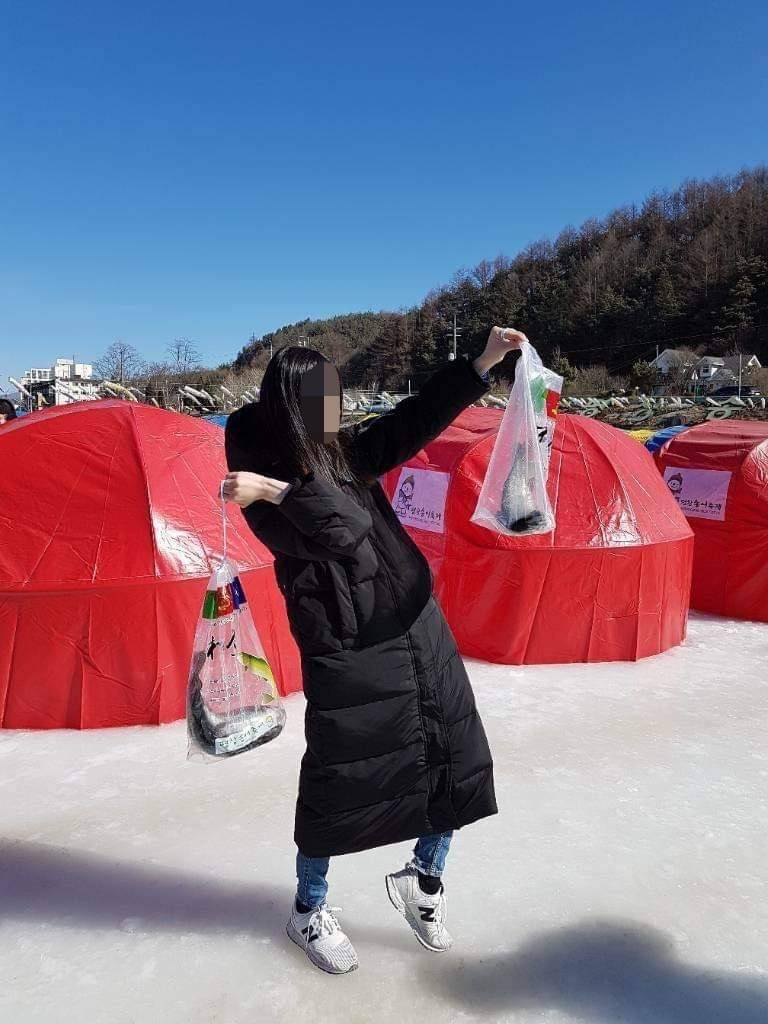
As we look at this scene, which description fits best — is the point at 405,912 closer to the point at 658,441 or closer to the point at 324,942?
the point at 324,942

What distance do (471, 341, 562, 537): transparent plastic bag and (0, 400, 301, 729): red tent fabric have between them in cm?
163

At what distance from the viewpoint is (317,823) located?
70.8 inches

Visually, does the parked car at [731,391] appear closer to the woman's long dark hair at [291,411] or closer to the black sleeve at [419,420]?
the black sleeve at [419,420]

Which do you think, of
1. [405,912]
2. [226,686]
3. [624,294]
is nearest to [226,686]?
[226,686]

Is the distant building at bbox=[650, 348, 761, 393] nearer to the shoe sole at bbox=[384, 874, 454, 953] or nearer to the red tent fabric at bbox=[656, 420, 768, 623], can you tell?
the red tent fabric at bbox=[656, 420, 768, 623]

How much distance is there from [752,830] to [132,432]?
346 centimetres

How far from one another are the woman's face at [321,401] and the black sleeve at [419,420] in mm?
190

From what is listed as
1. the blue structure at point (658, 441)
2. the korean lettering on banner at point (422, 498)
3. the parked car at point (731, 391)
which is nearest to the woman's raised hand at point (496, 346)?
the korean lettering on banner at point (422, 498)

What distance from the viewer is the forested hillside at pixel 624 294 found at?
202 ft

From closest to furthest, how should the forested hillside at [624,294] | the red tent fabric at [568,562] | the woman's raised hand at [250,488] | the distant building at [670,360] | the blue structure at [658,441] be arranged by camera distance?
1. the woman's raised hand at [250,488]
2. the red tent fabric at [568,562]
3. the blue structure at [658,441]
4. the distant building at [670,360]
5. the forested hillside at [624,294]

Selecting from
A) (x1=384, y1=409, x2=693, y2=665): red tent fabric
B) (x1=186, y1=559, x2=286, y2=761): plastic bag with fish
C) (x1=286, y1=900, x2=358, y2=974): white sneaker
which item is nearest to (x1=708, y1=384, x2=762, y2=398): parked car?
(x1=384, y1=409, x2=693, y2=665): red tent fabric

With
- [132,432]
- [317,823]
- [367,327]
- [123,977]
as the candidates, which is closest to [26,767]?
[123,977]

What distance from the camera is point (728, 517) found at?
18.5 ft

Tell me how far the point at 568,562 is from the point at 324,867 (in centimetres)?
295
